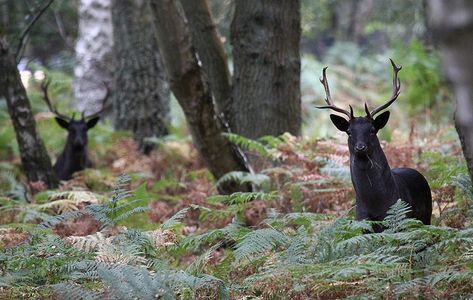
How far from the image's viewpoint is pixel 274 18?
811 cm

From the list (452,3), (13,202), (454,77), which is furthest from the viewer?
(13,202)

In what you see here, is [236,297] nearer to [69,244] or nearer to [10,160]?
[69,244]

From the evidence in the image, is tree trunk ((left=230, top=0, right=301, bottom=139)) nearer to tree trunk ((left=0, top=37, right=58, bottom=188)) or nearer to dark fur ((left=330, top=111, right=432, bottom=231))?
tree trunk ((left=0, top=37, right=58, bottom=188))

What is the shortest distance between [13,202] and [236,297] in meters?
3.20

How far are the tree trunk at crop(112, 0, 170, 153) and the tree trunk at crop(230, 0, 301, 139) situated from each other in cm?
326

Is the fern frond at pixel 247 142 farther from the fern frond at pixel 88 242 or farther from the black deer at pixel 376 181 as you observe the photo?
the fern frond at pixel 88 242

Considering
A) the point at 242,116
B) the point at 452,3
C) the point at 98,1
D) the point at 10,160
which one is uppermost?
the point at 98,1

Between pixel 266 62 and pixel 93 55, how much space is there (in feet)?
21.9

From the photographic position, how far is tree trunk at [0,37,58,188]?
Result: 295 inches

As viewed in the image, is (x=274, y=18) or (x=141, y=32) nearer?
(x=274, y=18)

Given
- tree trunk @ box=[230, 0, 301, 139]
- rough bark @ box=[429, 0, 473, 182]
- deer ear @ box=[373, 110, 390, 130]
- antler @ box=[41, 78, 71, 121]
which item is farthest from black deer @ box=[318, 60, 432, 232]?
antler @ box=[41, 78, 71, 121]

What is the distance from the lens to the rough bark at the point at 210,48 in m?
8.22

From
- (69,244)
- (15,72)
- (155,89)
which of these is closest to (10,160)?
(155,89)

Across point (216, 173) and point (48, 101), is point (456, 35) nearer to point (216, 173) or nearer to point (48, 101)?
point (216, 173)
